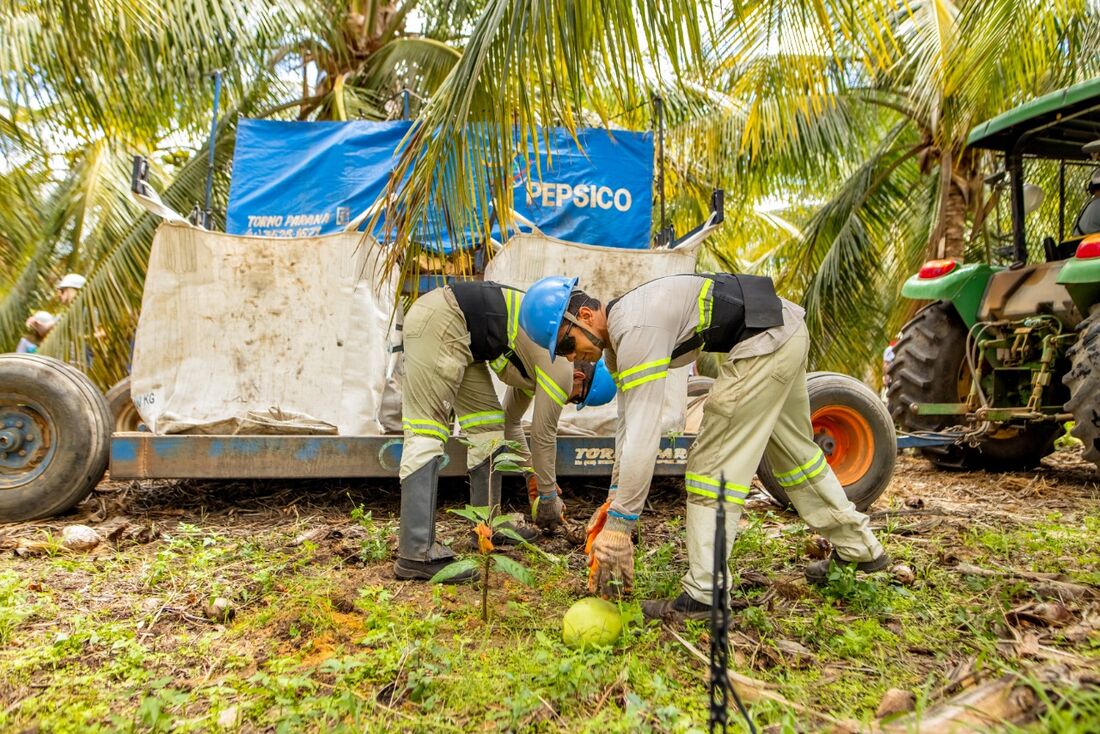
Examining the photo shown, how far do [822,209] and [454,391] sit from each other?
7.84m

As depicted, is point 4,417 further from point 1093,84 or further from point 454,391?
point 1093,84

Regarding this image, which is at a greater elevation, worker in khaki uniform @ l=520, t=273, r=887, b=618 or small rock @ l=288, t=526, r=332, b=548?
worker in khaki uniform @ l=520, t=273, r=887, b=618

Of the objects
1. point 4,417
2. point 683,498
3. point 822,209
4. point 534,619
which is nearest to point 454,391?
point 534,619

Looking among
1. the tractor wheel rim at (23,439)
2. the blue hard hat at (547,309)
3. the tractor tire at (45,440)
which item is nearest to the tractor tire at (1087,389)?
the blue hard hat at (547,309)

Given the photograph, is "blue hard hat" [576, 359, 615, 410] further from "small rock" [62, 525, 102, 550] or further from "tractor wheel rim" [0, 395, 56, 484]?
"tractor wheel rim" [0, 395, 56, 484]

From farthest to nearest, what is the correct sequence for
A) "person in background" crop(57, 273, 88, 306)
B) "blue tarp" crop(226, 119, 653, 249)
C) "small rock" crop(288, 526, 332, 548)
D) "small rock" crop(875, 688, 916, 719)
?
"person in background" crop(57, 273, 88, 306) < "blue tarp" crop(226, 119, 653, 249) < "small rock" crop(288, 526, 332, 548) < "small rock" crop(875, 688, 916, 719)

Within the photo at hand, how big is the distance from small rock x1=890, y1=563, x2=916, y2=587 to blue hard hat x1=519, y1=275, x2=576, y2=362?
1.86 meters

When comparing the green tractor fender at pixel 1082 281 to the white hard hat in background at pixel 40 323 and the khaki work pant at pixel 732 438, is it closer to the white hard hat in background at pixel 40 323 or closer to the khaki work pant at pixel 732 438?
the khaki work pant at pixel 732 438

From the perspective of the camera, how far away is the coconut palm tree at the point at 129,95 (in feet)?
20.8

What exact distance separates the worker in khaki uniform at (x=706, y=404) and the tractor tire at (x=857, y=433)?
4.01ft

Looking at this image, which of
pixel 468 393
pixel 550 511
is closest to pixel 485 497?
pixel 550 511

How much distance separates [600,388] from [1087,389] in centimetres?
289

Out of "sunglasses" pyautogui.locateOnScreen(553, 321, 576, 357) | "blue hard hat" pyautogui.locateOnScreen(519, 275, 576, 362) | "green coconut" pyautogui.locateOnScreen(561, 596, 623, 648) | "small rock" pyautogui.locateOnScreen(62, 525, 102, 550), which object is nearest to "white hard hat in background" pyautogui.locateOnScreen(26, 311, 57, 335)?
"small rock" pyautogui.locateOnScreen(62, 525, 102, 550)

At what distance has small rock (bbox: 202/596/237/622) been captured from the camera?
10.5 ft
